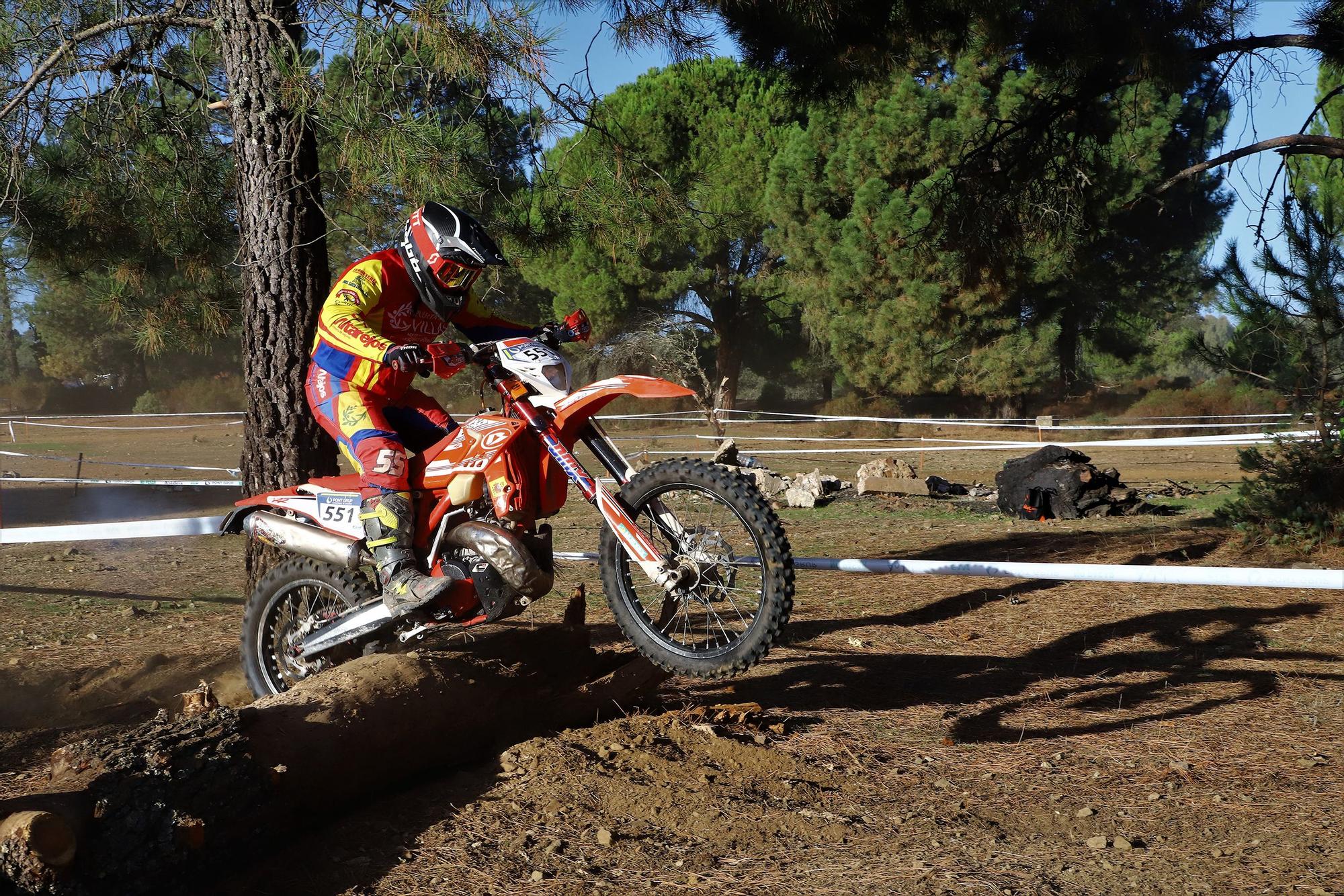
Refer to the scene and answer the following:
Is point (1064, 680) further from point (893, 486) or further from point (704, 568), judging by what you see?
point (893, 486)

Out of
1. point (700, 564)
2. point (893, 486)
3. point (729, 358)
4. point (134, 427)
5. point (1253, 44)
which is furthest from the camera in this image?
point (729, 358)

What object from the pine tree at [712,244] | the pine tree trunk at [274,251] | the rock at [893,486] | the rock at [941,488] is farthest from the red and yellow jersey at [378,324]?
the pine tree at [712,244]

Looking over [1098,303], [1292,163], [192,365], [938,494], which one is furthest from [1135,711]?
[192,365]

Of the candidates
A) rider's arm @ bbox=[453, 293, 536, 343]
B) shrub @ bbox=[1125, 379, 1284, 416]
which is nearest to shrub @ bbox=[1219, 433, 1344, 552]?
rider's arm @ bbox=[453, 293, 536, 343]

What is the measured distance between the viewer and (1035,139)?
27.1 ft

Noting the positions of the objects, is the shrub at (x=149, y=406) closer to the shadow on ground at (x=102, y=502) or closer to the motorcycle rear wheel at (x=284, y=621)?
the shadow on ground at (x=102, y=502)

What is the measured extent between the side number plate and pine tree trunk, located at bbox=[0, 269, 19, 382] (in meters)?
53.7

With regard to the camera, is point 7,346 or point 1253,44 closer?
point 1253,44

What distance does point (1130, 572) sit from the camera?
416 centimetres

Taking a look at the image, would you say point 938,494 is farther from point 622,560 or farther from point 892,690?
point 622,560

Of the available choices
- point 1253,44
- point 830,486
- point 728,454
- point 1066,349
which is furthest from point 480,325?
point 1066,349

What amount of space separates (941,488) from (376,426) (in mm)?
11101

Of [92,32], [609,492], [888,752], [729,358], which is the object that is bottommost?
[888,752]

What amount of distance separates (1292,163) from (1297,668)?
5100 millimetres
